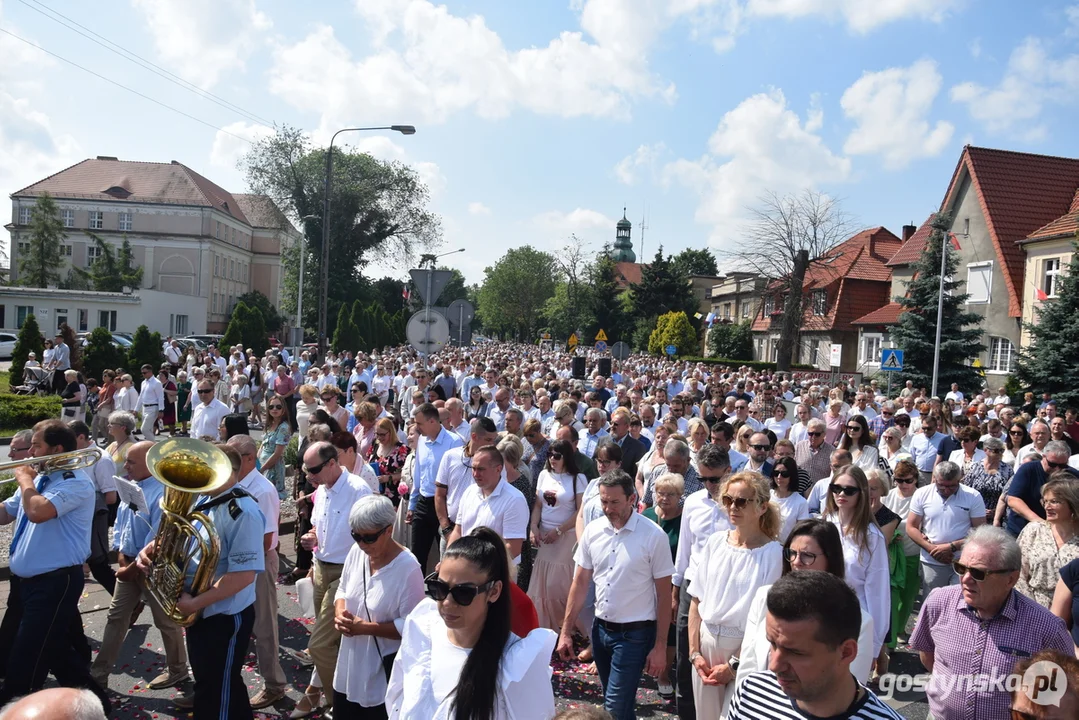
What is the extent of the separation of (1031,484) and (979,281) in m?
37.0

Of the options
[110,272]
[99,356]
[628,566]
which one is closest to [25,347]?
[99,356]

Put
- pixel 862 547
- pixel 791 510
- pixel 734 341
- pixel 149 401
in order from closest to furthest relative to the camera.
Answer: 1. pixel 862 547
2. pixel 791 510
3. pixel 149 401
4. pixel 734 341

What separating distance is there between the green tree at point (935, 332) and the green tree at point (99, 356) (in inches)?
1103

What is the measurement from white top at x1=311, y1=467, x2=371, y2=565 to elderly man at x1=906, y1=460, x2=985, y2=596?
4.58m

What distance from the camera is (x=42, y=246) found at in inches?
2608

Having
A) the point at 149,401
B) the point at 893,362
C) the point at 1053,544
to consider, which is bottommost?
the point at 149,401

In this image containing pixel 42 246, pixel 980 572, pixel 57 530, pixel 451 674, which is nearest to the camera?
pixel 451 674

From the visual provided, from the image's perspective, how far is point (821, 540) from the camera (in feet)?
13.0

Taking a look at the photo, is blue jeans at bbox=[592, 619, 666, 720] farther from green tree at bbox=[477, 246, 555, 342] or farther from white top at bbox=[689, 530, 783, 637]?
green tree at bbox=[477, 246, 555, 342]

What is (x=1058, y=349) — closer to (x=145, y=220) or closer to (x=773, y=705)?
(x=773, y=705)

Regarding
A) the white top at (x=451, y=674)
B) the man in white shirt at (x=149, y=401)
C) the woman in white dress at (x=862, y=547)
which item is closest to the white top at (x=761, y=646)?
the white top at (x=451, y=674)

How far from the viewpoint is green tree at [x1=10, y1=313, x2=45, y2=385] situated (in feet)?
81.5

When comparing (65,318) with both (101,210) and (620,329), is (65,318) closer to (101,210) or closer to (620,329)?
(101,210)

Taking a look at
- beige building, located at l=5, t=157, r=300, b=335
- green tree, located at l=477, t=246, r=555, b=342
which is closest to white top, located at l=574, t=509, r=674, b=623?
beige building, located at l=5, t=157, r=300, b=335
